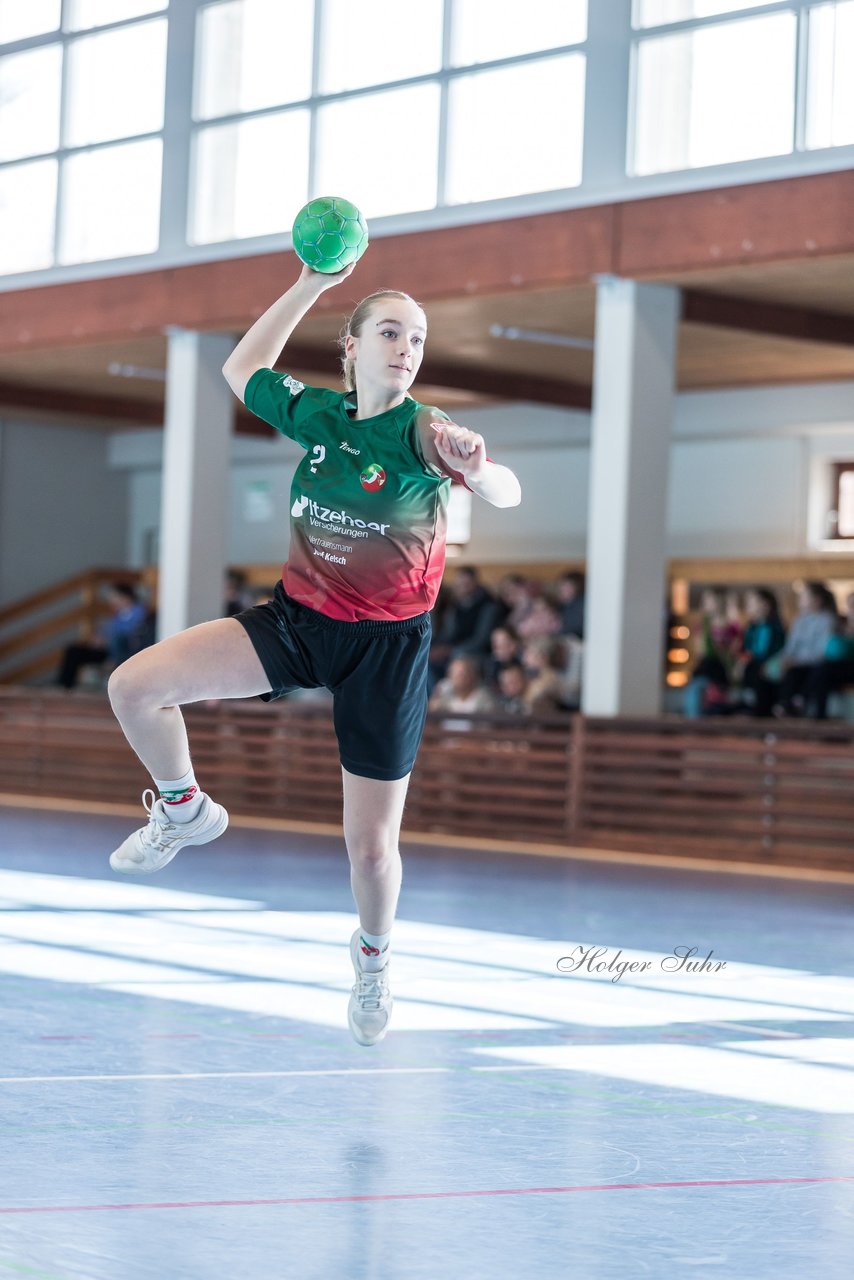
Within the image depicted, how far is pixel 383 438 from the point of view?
176 inches

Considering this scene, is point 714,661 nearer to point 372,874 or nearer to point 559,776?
point 559,776

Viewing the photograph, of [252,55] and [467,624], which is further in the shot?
[467,624]

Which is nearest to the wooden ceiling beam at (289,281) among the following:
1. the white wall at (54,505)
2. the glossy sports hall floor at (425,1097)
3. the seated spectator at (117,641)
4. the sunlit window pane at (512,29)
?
the sunlit window pane at (512,29)

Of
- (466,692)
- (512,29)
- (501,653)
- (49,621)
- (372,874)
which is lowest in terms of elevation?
(372,874)

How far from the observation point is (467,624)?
1684 centimetres

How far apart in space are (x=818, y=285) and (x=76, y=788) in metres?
7.99

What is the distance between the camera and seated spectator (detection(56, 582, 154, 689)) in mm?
18844

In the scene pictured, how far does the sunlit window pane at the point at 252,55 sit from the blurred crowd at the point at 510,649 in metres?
4.64

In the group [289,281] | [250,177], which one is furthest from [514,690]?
[250,177]

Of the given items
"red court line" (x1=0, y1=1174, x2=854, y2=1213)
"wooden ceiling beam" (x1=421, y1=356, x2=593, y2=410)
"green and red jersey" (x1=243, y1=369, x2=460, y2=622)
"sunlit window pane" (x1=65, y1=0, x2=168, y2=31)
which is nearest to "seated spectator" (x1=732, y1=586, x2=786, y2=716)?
"wooden ceiling beam" (x1=421, y1=356, x2=593, y2=410)

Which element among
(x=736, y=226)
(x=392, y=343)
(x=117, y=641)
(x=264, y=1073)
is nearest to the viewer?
(x=392, y=343)

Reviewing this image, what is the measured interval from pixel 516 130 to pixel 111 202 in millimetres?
4649

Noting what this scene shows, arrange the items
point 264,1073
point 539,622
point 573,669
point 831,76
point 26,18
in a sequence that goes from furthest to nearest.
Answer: point 26,18 → point 539,622 → point 573,669 → point 831,76 → point 264,1073

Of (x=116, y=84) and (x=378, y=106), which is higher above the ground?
(x=116, y=84)
